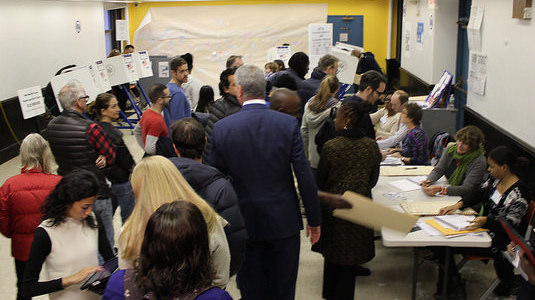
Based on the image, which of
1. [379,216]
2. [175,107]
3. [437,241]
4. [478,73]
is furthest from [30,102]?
[379,216]

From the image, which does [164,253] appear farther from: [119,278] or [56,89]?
[56,89]

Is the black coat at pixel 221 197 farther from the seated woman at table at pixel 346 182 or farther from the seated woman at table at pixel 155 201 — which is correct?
the seated woman at table at pixel 346 182

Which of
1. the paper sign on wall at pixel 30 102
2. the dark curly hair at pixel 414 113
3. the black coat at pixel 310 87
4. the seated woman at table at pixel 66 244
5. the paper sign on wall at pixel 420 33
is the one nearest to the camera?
the seated woman at table at pixel 66 244

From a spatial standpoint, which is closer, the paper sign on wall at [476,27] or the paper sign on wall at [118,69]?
the paper sign on wall at [476,27]

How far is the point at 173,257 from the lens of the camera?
1638mm

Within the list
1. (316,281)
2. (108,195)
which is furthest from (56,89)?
(316,281)

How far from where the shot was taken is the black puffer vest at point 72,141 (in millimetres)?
3963

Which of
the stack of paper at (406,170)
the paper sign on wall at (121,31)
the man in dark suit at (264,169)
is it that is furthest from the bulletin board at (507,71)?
the paper sign on wall at (121,31)

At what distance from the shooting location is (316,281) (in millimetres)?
4434

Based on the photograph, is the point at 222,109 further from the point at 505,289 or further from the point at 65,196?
the point at 505,289

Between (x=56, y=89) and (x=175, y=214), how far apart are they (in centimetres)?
692

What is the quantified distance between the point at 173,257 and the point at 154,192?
612mm

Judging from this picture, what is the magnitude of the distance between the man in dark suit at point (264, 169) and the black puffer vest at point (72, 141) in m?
1.20

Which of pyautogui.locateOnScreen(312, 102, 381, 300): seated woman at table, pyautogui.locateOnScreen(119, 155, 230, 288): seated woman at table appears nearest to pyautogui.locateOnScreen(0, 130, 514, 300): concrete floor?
pyautogui.locateOnScreen(312, 102, 381, 300): seated woman at table
